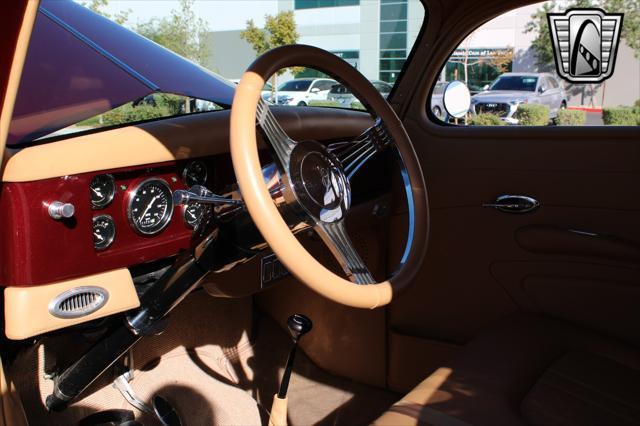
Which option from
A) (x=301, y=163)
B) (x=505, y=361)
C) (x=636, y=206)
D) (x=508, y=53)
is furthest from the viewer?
(x=508, y=53)

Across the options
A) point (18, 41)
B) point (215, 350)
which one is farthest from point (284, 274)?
point (18, 41)

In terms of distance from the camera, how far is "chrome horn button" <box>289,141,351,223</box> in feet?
4.14

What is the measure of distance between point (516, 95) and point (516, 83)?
51 mm

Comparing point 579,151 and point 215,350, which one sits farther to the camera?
point 215,350

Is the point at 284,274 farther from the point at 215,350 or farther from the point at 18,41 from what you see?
the point at 18,41


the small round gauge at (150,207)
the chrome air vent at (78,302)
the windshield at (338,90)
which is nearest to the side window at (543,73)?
the windshield at (338,90)

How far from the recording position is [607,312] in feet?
6.46

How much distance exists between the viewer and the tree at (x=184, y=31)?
345 centimetres

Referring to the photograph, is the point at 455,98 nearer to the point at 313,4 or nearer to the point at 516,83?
the point at 516,83

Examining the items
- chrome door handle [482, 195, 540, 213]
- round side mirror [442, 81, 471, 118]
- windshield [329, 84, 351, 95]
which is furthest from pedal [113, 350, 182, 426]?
round side mirror [442, 81, 471, 118]

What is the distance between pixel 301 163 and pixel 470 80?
1225mm

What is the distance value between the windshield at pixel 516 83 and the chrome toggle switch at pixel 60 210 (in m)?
1.62

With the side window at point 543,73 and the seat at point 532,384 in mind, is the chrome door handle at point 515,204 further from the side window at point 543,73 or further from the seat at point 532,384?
the seat at point 532,384

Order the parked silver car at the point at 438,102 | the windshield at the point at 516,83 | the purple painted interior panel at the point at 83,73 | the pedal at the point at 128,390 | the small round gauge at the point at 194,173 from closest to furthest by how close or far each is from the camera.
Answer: the purple painted interior panel at the point at 83,73
the small round gauge at the point at 194,173
the pedal at the point at 128,390
the windshield at the point at 516,83
the parked silver car at the point at 438,102
